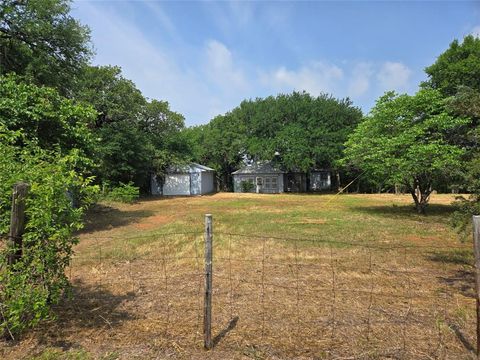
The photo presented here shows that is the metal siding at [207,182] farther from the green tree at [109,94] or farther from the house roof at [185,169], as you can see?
the green tree at [109,94]

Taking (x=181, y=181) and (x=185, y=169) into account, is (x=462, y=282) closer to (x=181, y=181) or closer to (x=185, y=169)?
(x=185, y=169)

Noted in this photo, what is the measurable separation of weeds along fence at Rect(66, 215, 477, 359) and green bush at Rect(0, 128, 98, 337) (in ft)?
2.52

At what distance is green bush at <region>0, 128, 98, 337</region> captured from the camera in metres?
3.09

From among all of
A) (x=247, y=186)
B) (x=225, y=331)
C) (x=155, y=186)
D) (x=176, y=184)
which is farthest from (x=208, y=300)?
(x=247, y=186)

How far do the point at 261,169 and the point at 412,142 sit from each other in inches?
917

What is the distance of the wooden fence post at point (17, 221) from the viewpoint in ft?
10.8

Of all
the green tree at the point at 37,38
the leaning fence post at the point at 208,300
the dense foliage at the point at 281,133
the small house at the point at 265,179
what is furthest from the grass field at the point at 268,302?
the small house at the point at 265,179

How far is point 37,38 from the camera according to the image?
47.8 ft

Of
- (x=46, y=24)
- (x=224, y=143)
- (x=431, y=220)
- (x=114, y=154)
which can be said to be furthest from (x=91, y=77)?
(x=431, y=220)

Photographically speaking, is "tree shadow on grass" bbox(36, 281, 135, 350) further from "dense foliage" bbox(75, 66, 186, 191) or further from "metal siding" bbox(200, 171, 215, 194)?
"metal siding" bbox(200, 171, 215, 194)

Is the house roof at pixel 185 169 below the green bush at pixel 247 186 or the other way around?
the other way around

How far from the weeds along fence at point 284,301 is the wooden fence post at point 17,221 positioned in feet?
3.70

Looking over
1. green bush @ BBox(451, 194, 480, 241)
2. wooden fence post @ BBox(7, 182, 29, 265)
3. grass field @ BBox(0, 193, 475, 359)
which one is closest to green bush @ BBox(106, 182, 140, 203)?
grass field @ BBox(0, 193, 475, 359)

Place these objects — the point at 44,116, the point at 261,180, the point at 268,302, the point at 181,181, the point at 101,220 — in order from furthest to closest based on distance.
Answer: the point at 261,180 < the point at 181,181 < the point at 101,220 < the point at 44,116 < the point at 268,302
